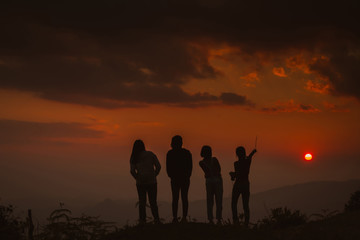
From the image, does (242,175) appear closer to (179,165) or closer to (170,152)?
(179,165)

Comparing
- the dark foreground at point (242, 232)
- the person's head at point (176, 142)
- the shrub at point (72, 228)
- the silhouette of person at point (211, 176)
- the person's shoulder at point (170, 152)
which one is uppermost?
the person's head at point (176, 142)

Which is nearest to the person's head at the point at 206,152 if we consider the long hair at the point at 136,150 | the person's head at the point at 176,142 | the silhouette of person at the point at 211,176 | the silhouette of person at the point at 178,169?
the silhouette of person at the point at 211,176

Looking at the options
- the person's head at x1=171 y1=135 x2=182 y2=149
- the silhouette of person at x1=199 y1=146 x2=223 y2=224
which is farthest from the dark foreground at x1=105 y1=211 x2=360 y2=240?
the person's head at x1=171 y1=135 x2=182 y2=149

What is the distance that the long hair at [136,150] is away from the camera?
43.4 feet

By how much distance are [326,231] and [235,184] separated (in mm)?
4216

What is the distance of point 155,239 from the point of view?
1018 cm

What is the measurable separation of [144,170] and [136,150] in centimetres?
63

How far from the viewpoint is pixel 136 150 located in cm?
1321

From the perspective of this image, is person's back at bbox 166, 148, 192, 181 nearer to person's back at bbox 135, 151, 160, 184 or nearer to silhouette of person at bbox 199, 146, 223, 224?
person's back at bbox 135, 151, 160, 184

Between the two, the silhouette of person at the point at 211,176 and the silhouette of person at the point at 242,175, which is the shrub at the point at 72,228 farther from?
the silhouette of person at the point at 242,175

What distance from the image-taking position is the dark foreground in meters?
10.2

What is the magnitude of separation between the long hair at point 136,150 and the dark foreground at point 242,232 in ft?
8.00

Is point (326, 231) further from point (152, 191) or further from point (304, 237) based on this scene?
point (152, 191)

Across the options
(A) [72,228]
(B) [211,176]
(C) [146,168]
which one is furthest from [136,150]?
(A) [72,228]
